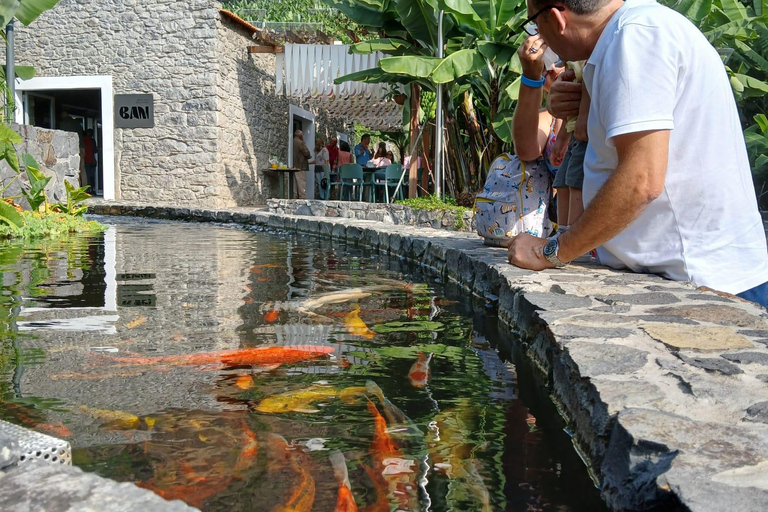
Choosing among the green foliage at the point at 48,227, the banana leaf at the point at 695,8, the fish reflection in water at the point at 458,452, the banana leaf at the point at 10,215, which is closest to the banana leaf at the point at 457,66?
the banana leaf at the point at 695,8

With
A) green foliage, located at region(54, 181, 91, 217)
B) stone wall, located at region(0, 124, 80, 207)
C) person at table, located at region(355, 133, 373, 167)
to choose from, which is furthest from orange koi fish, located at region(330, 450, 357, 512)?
person at table, located at region(355, 133, 373, 167)

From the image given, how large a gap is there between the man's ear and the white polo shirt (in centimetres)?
18

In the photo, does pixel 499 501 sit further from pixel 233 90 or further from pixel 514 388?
pixel 233 90

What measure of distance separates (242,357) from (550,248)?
1.43 metres

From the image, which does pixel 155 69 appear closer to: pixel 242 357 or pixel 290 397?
pixel 242 357

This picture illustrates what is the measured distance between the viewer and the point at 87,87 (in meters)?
17.2

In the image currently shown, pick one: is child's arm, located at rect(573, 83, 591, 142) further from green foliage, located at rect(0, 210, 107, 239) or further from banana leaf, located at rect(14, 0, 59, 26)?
banana leaf, located at rect(14, 0, 59, 26)

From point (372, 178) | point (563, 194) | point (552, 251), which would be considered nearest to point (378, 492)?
point (552, 251)

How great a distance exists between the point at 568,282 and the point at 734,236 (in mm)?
776

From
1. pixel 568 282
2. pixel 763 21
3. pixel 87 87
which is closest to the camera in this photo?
pixel 568 282

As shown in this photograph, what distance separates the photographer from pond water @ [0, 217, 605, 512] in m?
1.67

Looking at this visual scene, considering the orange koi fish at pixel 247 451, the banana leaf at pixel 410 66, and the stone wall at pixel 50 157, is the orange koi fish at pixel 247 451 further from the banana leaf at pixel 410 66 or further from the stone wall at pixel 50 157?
the stone wall at pixel 50 157

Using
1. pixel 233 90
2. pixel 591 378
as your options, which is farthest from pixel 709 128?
pixel 233 90

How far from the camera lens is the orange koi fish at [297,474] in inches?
60.8
